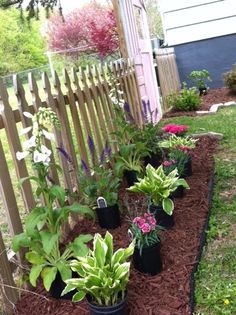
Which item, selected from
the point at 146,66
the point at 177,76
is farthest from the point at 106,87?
the point at 177,76

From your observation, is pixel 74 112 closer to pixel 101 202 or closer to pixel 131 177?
pixel 131 177

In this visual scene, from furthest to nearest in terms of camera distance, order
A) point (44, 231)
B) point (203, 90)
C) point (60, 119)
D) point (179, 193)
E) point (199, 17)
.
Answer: point (199, 17) < point (203, 90) < point (179, 193) < point (60, 119) < point (44, 231)

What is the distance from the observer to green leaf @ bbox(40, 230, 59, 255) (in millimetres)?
2346

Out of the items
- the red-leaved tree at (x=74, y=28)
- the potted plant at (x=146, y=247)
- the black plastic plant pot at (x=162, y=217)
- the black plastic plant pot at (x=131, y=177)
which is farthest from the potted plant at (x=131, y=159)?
the red-leaved tree at (x=74, y=28)

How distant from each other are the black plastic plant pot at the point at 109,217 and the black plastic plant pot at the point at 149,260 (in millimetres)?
678

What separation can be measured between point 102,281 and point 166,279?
554mm

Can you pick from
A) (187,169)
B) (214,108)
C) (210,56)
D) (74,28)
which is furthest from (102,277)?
(74,28)

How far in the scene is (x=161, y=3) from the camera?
39.4 ft

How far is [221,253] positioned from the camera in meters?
2.88

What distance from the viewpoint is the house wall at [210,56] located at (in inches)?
477

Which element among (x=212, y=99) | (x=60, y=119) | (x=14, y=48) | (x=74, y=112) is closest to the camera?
(x=60, y=119)

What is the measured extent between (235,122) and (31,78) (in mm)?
4692

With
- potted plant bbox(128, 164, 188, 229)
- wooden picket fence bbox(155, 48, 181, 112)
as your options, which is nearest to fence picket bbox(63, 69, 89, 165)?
potted plant bbox(128, 164, 188, 229)

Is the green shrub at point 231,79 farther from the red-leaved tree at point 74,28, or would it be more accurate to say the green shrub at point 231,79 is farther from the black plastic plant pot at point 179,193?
the red-leaved tree at point 74,28
